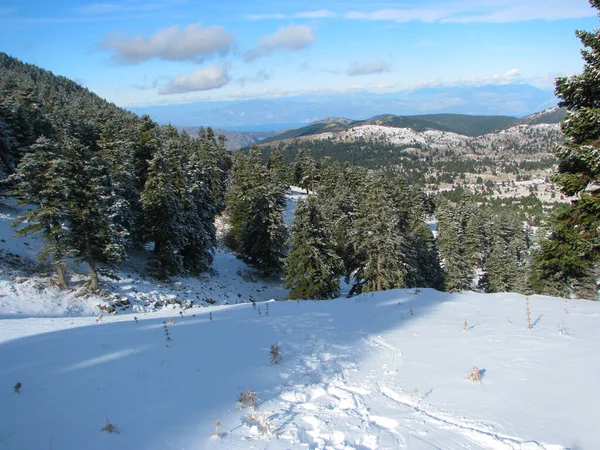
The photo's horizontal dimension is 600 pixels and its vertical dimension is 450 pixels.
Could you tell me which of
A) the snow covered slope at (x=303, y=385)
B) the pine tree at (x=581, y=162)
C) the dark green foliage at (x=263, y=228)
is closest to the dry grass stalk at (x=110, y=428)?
the snow covered slope at (x=303, y=385)

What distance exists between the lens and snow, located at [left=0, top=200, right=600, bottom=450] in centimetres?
504

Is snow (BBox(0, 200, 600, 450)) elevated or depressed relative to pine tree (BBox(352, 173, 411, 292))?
elevated

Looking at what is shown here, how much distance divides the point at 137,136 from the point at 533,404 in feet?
147

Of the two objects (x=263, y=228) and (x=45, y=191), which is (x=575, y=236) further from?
(x=263, y=228)

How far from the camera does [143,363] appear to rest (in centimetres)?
743

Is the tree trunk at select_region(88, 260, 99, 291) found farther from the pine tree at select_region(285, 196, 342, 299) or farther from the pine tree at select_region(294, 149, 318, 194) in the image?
the pine tree at select_region(294, 149, 318, 194)

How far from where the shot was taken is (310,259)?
95.8 ft

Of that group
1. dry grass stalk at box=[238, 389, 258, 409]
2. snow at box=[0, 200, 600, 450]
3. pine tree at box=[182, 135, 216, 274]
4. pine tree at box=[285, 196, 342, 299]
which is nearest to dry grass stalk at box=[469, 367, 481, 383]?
snow at box=[0, 200, 600, 450]

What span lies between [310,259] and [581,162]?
19.6m

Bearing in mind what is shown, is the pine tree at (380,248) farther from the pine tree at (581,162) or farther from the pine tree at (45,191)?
the pine tree at (45,191)

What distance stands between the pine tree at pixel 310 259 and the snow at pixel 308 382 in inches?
631

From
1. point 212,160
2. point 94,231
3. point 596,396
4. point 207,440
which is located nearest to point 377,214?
point 94,231

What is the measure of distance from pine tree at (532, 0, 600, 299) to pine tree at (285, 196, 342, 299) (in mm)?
16915

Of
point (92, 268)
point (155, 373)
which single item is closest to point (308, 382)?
point (155, 373)
